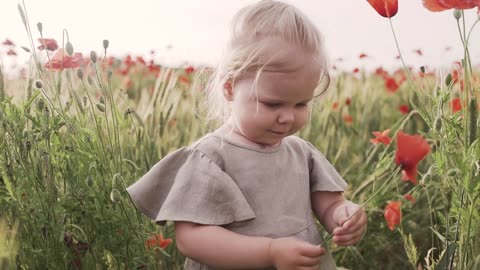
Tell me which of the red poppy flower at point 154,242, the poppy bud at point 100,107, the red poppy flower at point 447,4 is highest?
the red poppy flower at point 447,4

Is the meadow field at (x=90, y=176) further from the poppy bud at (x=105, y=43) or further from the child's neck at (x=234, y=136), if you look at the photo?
the child's neck at (x=234, y=136)

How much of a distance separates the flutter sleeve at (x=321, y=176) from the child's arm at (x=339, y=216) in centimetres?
3

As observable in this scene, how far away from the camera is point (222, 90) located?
166 centimetres

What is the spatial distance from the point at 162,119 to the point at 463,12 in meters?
1.08

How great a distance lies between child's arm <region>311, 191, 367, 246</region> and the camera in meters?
1.61

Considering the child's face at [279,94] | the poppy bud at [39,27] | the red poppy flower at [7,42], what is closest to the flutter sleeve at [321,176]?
the child's face at [279,94]

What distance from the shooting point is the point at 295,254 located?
147 cm

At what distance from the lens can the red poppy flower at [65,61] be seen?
1.87m

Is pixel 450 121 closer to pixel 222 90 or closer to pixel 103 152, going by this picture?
pixel 222 90

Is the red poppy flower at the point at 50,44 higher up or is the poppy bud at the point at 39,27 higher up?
the poppy bud at the point at 39,27

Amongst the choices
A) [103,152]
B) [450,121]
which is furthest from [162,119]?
[450,121]

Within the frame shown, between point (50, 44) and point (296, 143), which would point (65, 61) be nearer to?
point (50, 44)

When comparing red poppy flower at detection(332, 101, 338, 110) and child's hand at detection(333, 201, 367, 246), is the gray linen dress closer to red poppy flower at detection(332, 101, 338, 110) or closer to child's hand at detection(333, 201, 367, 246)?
child's hand at detection(333, 201, 367, 246)

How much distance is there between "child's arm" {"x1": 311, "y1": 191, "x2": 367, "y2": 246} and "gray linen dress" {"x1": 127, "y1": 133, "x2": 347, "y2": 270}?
60mm
